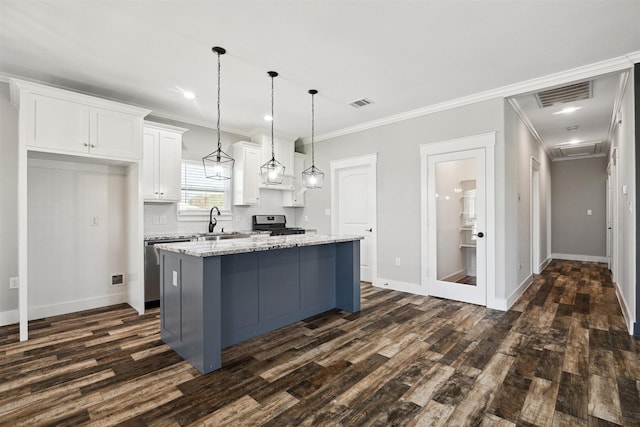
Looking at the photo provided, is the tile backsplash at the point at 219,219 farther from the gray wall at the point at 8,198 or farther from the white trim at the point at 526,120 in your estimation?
the white trim at the point at 526,120

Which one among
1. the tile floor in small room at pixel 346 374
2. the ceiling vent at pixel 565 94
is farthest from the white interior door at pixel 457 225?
the ceiling vent at pixel 565 94

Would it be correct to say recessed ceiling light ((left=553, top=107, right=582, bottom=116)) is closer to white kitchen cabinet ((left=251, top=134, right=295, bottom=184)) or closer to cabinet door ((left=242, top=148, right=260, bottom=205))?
white kitchen cabinet ((left=251, top=134, right=295, bottom=184))

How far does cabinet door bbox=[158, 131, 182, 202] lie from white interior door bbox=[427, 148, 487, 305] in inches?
140

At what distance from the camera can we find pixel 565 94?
3951 mm

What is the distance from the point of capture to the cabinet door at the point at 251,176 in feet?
17.5

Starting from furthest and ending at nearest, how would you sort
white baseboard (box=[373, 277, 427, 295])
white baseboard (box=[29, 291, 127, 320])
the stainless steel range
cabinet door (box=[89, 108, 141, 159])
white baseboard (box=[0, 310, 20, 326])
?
1. the stainless steel range
2. white baseboard (box=[373, 277, 427, 295])
3. white baseboard (box=[29, 291, 127, 320])
4. cabinet door (box=[89, 108, 141, 159])
5. white baseboard (box=[0, 310, 20, 326])

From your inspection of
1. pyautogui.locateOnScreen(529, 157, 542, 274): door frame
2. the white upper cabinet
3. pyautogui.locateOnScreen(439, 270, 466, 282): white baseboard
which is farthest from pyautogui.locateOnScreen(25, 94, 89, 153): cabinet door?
pyautogui.locateOnScreen(529, 157, 542, 274): door frame

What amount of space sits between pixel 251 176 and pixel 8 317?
345 centimetres

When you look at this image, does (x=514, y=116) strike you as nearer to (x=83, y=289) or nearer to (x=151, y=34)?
(x=151, y=34)

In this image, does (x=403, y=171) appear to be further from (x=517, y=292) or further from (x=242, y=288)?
(x=242, y=288)

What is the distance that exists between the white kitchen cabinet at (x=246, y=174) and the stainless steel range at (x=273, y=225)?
1.45 ft

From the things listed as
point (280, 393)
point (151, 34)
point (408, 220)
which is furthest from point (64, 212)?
point (408, 220)

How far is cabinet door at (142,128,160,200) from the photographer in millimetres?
4188

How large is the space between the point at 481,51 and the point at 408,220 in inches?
94.2
